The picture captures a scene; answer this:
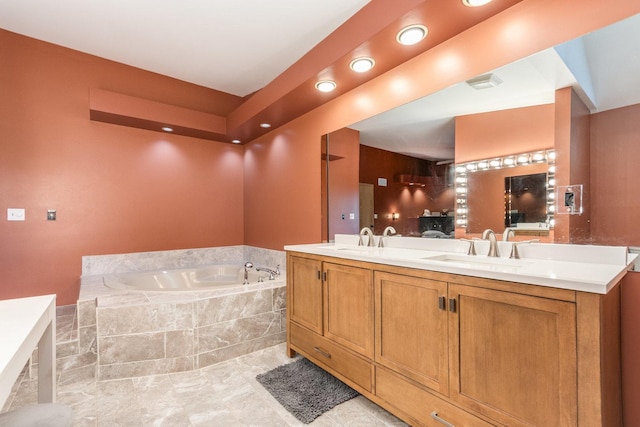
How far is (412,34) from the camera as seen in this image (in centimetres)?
182

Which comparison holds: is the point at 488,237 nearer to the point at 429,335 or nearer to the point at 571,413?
the point at 429,335

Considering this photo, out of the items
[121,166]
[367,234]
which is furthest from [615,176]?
[121,166]

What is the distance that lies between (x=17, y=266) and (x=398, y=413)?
3.57 metres

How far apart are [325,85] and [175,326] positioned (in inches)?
88.0

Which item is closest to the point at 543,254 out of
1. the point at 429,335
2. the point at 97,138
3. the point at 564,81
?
the point at 429,335

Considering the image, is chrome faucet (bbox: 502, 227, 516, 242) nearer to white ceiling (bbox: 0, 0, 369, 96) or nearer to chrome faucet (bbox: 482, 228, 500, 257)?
chrome faucet (bbox: 482, 228, 500, 257)

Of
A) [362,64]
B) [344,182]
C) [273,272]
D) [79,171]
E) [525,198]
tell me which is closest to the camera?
[525,198]

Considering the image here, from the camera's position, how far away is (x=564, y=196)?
4.91ft

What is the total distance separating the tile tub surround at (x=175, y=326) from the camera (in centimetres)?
214

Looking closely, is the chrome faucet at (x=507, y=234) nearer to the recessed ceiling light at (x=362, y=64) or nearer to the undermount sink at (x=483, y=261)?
the undermount sink at (x=483, y=261)

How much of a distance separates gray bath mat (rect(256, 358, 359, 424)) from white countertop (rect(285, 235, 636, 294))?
88cm

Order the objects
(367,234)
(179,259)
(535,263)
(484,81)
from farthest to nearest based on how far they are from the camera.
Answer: (179,259), (367,234), (484,81), (535,263)

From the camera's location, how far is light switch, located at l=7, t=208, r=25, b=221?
2830mm

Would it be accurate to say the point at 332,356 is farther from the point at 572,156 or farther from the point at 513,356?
the point at 572,156
